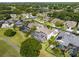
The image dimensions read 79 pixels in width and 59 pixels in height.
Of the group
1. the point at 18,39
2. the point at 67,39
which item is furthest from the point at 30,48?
the point at 67,39

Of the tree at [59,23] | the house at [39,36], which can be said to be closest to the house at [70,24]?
the tree at [59,23]

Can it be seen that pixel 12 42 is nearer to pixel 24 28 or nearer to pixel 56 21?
pixel 24 28

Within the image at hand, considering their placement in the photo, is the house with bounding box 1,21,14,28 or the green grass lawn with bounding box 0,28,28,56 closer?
the green grass lawn with bounding box 0,28,28,56

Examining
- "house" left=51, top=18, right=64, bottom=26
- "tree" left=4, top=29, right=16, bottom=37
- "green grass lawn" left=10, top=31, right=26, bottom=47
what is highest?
"house" left=51, top=18, right=64, bottom=26

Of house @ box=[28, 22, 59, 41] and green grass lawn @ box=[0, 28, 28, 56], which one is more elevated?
house @ box=[28, 22, 59, 41]

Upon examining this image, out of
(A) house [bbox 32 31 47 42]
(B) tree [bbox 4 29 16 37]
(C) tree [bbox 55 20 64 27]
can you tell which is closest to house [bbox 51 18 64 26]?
(C) tree [bbox 55 20 64 27]

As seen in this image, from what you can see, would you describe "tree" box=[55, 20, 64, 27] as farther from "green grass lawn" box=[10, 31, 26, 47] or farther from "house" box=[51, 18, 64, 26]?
"green grass lawn" box=[10, 31, 26, 47]

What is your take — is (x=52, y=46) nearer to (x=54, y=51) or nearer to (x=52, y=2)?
(x=54, y=51)
